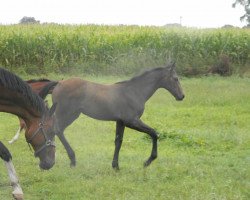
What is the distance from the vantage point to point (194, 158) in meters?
9.50

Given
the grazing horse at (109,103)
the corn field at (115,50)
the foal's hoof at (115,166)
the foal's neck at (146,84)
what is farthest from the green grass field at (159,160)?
the corn field at (115,50)

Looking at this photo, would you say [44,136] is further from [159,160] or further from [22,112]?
[159,160]

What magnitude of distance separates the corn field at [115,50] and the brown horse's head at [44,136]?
14.0 m

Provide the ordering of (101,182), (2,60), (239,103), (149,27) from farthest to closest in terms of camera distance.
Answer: (149,27) < (2,60) < (239,103) < (101,182)

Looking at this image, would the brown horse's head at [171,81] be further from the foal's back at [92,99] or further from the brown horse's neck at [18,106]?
the brown horse's neck at [18,106]

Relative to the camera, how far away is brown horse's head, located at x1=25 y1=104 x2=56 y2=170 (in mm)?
6887

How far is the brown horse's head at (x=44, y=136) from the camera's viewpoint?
6887 mm

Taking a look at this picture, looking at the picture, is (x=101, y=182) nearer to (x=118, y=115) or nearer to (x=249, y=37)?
(x=118, y=115)

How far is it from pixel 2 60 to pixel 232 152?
1351 centimetres

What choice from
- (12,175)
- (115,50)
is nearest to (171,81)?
(12,175)

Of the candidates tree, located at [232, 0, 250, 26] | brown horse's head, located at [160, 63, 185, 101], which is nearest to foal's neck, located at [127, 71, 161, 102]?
brown horse's head, located at [160, 63, 185, 101]

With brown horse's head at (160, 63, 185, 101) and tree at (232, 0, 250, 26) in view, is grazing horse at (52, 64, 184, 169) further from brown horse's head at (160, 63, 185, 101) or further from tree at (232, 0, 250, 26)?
tree at (232, 0, 250, 26)

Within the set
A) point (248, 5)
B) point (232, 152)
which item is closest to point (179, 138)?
point (232, 152)

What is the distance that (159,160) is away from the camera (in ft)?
30.7
